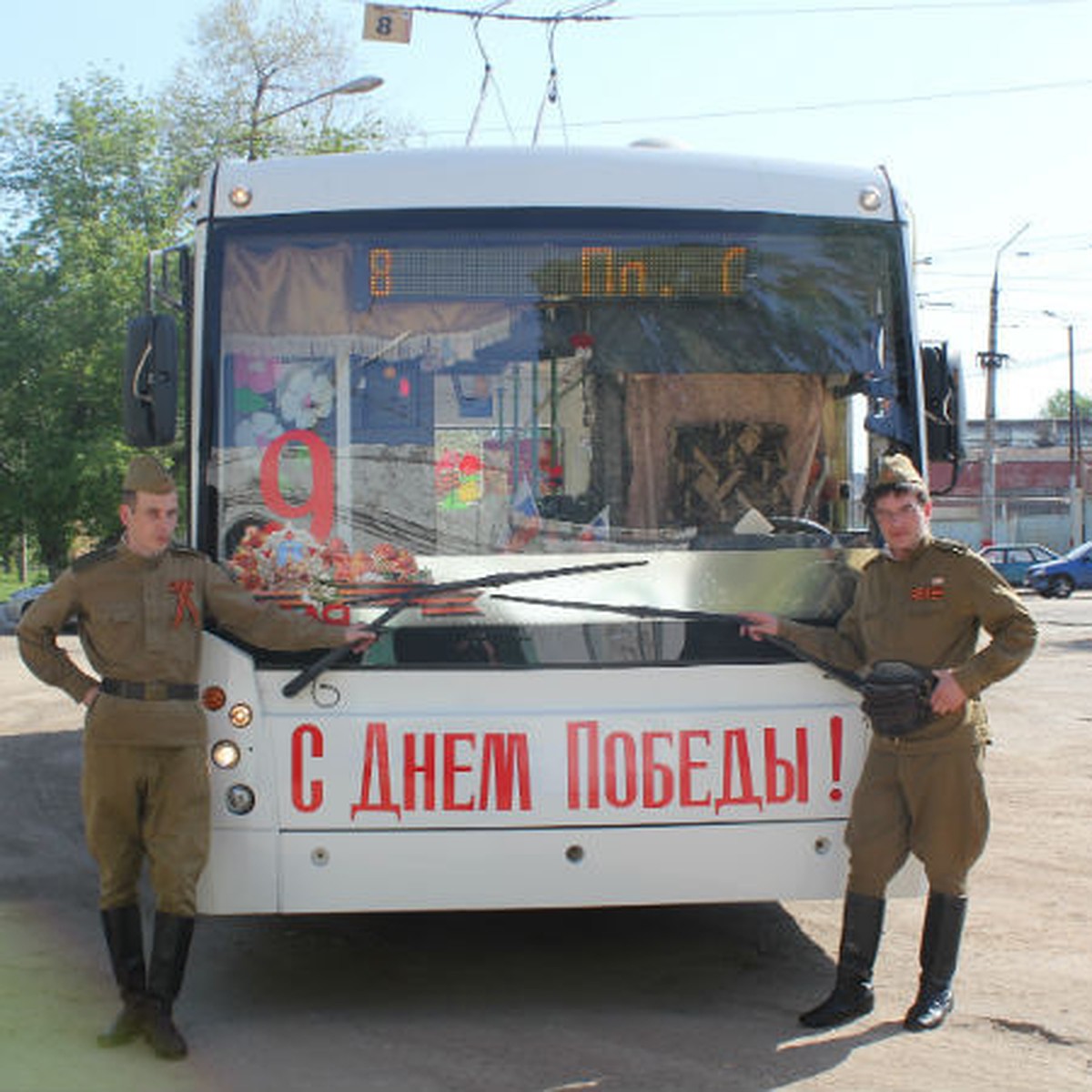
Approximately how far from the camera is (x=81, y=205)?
36719 mm

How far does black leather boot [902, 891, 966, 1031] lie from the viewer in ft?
17.9

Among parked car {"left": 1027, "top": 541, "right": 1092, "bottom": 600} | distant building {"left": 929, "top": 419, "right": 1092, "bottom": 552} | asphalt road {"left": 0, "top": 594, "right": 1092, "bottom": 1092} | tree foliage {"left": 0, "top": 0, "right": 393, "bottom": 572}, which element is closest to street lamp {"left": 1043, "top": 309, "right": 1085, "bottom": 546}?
distant building {"left": 929, "top": 419, "right": 1092, "bottom": 552}

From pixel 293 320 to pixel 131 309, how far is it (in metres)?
29.1

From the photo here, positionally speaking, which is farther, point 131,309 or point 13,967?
point 131,309

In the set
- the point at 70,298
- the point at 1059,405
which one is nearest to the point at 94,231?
the point at 70,298

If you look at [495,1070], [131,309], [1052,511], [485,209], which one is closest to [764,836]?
[495,1070]

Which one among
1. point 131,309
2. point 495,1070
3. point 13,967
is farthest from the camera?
point 131,309

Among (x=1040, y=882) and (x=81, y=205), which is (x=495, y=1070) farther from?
(x=81, y=205)

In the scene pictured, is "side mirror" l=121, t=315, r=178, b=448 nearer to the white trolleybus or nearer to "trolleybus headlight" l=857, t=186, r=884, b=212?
the white trolleybus

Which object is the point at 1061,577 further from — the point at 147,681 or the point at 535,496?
the point at 147,681

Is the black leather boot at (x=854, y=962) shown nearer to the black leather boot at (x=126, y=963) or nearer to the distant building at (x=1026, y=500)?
the black leather boot at (x=126, y=963)

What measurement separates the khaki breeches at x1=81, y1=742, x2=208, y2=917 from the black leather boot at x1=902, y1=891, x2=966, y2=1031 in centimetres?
246

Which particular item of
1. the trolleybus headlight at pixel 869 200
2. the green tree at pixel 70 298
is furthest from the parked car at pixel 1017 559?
the trolleybus headlight at pixel 869 200

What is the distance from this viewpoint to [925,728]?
208 inches
